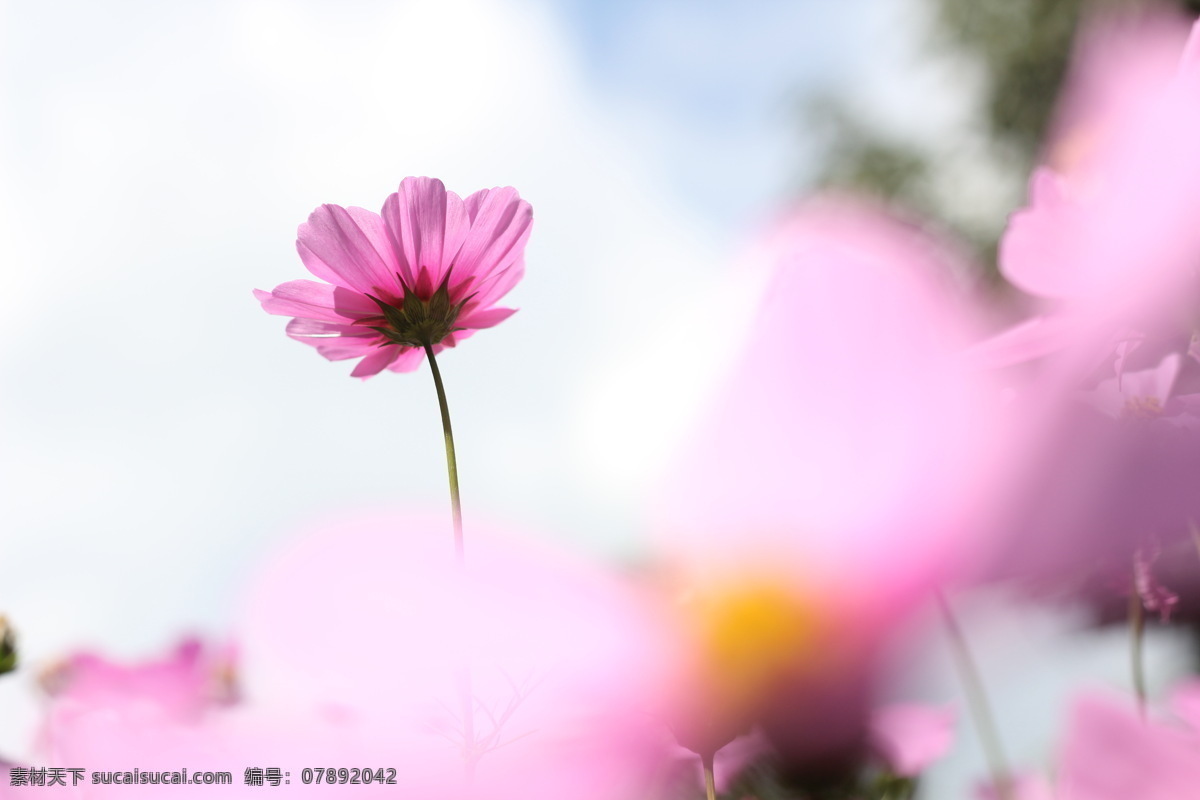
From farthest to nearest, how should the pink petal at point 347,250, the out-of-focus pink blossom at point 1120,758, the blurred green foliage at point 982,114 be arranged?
1. the blurred green foliage at point 982,114
2. the pink petal at point 347,250
3. the out-of-focus pink blossom at point 1120,758

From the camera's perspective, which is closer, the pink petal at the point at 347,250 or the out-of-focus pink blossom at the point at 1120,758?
the out-of-focus pink blossom at the point at 1120,758

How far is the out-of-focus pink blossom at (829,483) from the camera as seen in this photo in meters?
0.10

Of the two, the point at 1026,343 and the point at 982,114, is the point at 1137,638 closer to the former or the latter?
the point at 1026,343

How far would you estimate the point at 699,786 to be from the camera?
0.22m

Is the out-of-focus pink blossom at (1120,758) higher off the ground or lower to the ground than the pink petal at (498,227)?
lower

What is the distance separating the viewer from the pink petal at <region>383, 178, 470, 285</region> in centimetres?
26

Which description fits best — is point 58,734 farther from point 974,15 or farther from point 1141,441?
point 974,15

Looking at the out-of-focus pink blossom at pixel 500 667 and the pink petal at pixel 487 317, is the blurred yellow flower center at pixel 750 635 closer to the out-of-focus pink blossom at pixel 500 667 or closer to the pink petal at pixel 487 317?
the out-of-focus pink blossom at pixel 500 667

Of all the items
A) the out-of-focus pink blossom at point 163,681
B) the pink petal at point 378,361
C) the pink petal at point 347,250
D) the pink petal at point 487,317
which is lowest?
the out-of-focus pink blossom at point 163,681

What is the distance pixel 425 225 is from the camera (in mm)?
269

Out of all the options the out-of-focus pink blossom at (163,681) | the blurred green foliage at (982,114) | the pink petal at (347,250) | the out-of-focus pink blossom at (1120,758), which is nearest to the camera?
the out-of-focus pink blossom at (1120,758)

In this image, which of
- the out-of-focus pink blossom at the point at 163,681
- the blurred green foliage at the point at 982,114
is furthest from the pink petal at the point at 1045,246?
the blurred green foliage at the point at 982,114

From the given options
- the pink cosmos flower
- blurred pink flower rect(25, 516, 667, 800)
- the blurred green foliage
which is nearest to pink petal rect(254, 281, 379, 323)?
the pink cosmos flower

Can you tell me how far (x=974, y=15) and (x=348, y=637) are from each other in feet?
18.0
